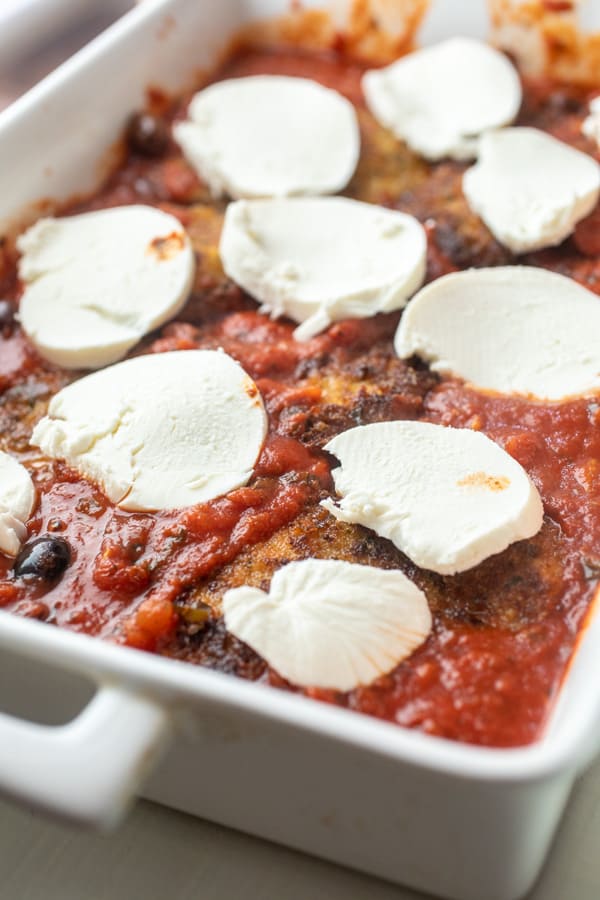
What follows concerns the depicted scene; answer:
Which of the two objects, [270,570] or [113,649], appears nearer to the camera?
[113,649]

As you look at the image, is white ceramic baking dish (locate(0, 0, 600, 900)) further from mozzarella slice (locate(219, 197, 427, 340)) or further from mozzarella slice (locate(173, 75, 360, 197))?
mozzarella slice (locate(173, 75, 360, 197))

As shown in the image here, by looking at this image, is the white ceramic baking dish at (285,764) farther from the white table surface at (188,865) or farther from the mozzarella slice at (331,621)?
the mozzarella slice at (331,621)

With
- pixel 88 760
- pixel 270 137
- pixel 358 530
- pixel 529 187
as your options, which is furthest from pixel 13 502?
pixel 529 187

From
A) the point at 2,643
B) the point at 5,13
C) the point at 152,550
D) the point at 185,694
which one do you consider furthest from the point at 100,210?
the point at 185,694

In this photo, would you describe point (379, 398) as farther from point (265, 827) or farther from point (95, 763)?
point (95, 763)

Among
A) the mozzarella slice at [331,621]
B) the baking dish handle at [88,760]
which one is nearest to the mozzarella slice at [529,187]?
the mozzarella slice at [331,621]

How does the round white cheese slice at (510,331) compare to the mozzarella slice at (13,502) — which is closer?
the mozzarella slice at (13,502)

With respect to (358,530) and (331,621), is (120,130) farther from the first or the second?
(331,621)
